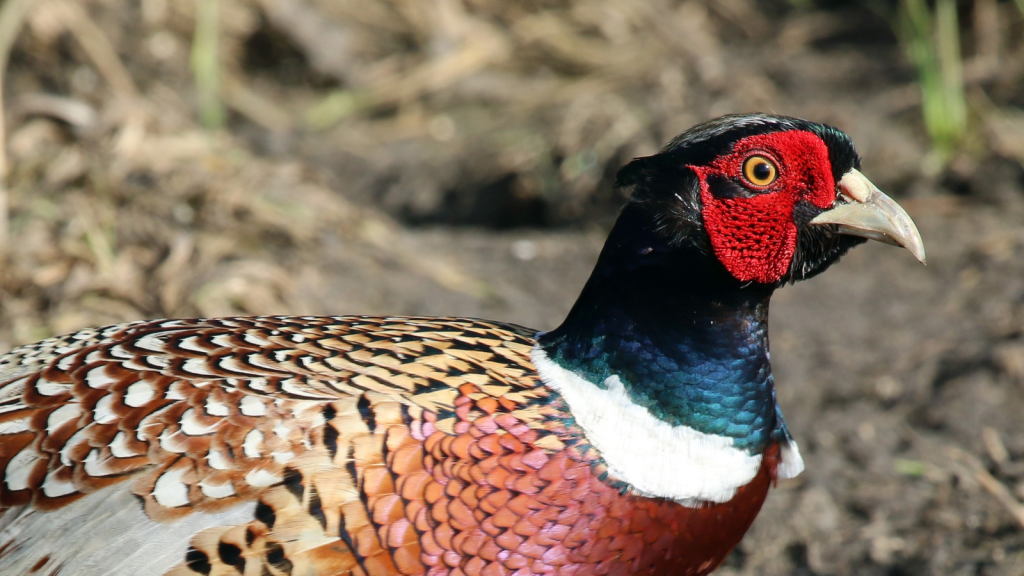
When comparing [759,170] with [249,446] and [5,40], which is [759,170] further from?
[5,40]

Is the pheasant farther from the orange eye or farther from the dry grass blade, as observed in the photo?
the dry grass blade

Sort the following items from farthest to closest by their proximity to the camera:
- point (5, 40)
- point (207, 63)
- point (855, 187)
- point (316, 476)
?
point (207, 63) < point (5, 40) < point (855, 187) < point (316, 476)

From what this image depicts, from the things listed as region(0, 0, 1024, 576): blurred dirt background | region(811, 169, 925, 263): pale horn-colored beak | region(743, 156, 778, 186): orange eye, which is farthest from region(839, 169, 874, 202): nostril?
region(0, 0, 1024, 576): blurred dirt background

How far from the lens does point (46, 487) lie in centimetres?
203

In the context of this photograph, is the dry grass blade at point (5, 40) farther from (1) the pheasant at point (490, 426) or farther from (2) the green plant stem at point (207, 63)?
(1) the pheasant at point (490, 426)

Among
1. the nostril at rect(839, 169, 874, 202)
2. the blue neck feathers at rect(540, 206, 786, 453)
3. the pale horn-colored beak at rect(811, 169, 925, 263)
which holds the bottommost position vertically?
the blue neck feathers at rect(540, 206, 786, 453)

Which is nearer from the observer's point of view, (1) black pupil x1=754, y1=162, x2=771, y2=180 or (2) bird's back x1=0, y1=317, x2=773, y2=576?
(2) bird's back x1=0, y1=317, x2=773, y2=576

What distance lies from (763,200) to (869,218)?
204mm

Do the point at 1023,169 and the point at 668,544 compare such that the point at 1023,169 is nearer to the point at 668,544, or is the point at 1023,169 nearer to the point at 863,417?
the point at 863,417

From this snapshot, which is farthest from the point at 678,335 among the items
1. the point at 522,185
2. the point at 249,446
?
the point at 522,185

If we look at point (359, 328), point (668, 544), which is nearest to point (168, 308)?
point (359, 328)

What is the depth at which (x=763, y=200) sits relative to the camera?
202cm

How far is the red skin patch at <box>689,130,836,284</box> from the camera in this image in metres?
2.01

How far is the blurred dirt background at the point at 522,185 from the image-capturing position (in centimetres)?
348
